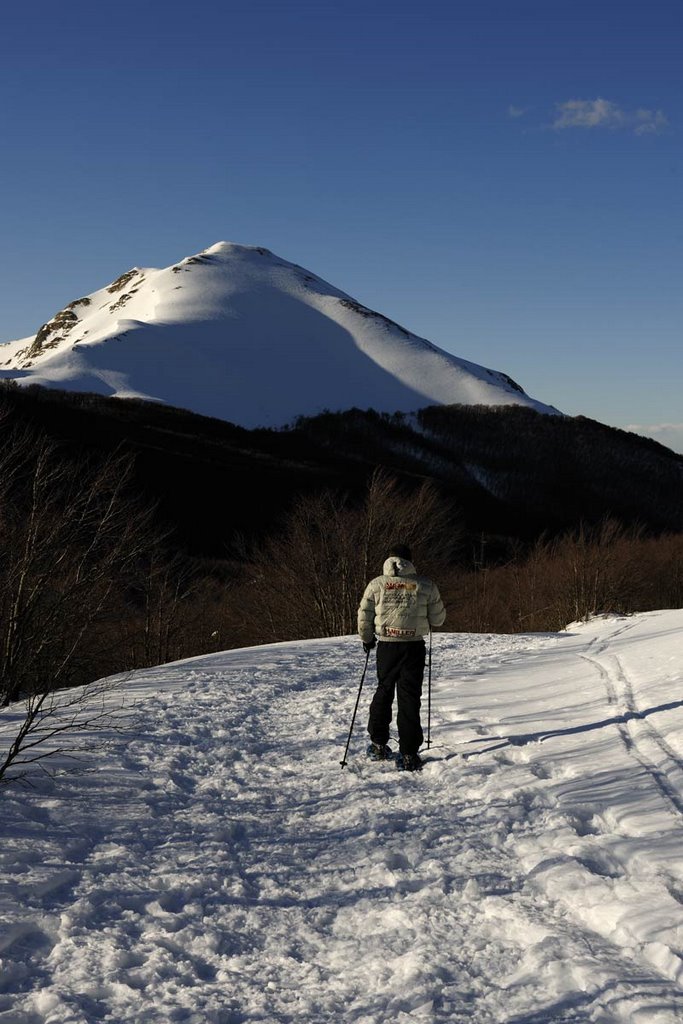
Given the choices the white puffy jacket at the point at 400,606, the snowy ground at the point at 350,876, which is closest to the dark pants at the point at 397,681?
the white puffy jacket at the point at 400,606

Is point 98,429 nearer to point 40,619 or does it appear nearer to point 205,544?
point 205,544

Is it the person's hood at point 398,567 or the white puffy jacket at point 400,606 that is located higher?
the person's hood at point 398,567

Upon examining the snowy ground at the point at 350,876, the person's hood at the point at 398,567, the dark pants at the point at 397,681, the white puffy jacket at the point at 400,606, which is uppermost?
the person's hood at the point at 398,567

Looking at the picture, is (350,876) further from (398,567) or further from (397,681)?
(398,567)

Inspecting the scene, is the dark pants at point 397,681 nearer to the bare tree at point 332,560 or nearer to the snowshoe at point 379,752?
the snowshoe at point 379,752

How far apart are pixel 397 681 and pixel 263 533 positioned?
3560 inches

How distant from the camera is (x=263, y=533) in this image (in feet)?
322

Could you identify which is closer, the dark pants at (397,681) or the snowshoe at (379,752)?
the dark pants at (397,681)

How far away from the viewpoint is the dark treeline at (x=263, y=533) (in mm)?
14398

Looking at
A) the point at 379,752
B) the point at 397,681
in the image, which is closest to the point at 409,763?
the point at 379,752

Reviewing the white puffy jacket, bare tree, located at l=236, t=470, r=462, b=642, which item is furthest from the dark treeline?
the white puffy jacket

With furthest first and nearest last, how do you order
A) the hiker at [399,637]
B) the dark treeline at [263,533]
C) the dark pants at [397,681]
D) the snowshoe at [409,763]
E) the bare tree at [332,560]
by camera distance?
the bare tree at [332,560], the dark treeline at [263,533], the hiker at [399,637], the dark pants at [397,681], the snowshoe at [409,763]

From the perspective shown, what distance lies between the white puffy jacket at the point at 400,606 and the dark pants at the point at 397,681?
0.36 ft

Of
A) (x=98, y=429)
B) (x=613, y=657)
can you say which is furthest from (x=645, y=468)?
(x=613, y=657)
